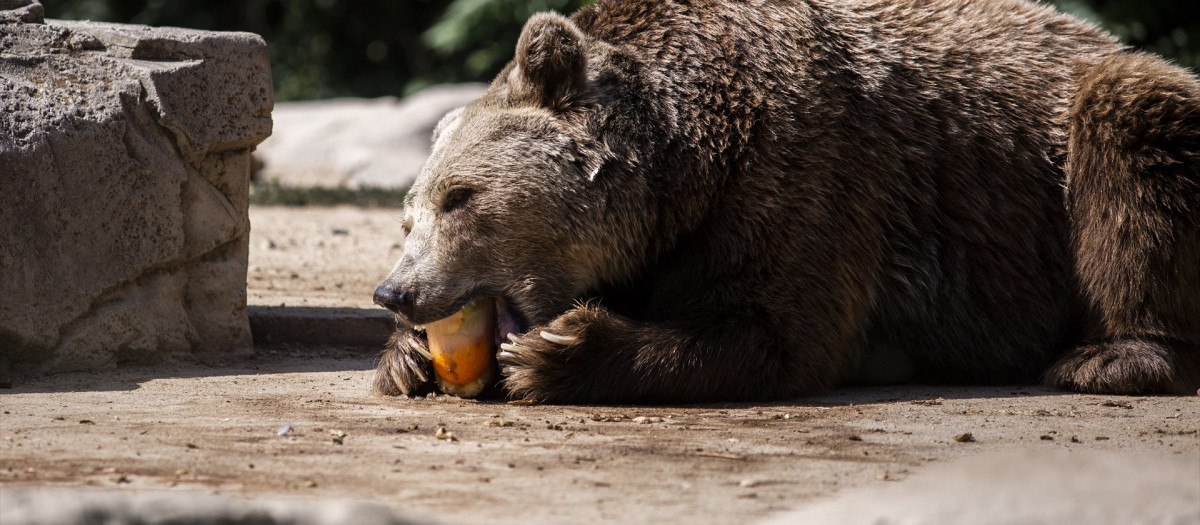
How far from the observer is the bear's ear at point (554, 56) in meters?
4.72

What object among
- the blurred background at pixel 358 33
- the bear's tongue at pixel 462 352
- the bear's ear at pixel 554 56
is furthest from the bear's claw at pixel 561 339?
the blurred background at pixel 358 33

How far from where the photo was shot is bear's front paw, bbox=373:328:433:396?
4.62m

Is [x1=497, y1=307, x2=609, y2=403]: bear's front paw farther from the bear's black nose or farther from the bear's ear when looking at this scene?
the bear's ear

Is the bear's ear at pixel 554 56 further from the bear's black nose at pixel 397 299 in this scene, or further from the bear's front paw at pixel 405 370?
the bear's front paw at pixel 405 370

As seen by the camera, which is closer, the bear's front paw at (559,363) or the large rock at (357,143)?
the bear's front paw at (559,363)

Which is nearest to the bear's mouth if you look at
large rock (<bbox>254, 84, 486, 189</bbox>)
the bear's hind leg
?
the bear's hind leg

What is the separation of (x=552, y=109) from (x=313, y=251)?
13.0 feet

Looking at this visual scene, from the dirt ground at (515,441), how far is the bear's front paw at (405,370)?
78 mm

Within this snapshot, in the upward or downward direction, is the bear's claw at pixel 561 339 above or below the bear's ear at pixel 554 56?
below

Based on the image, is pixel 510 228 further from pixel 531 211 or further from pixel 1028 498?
pixel 1028 498

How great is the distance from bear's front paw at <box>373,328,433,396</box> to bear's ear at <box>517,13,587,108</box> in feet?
3.48

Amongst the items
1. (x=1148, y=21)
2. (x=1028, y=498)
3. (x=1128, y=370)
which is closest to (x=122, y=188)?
(x=1028, y=498)

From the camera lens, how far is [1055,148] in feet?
16.6

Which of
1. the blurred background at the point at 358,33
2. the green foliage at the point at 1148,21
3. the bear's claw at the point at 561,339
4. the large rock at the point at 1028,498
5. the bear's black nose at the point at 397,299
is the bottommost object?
the large rock at the point at 1028,498
